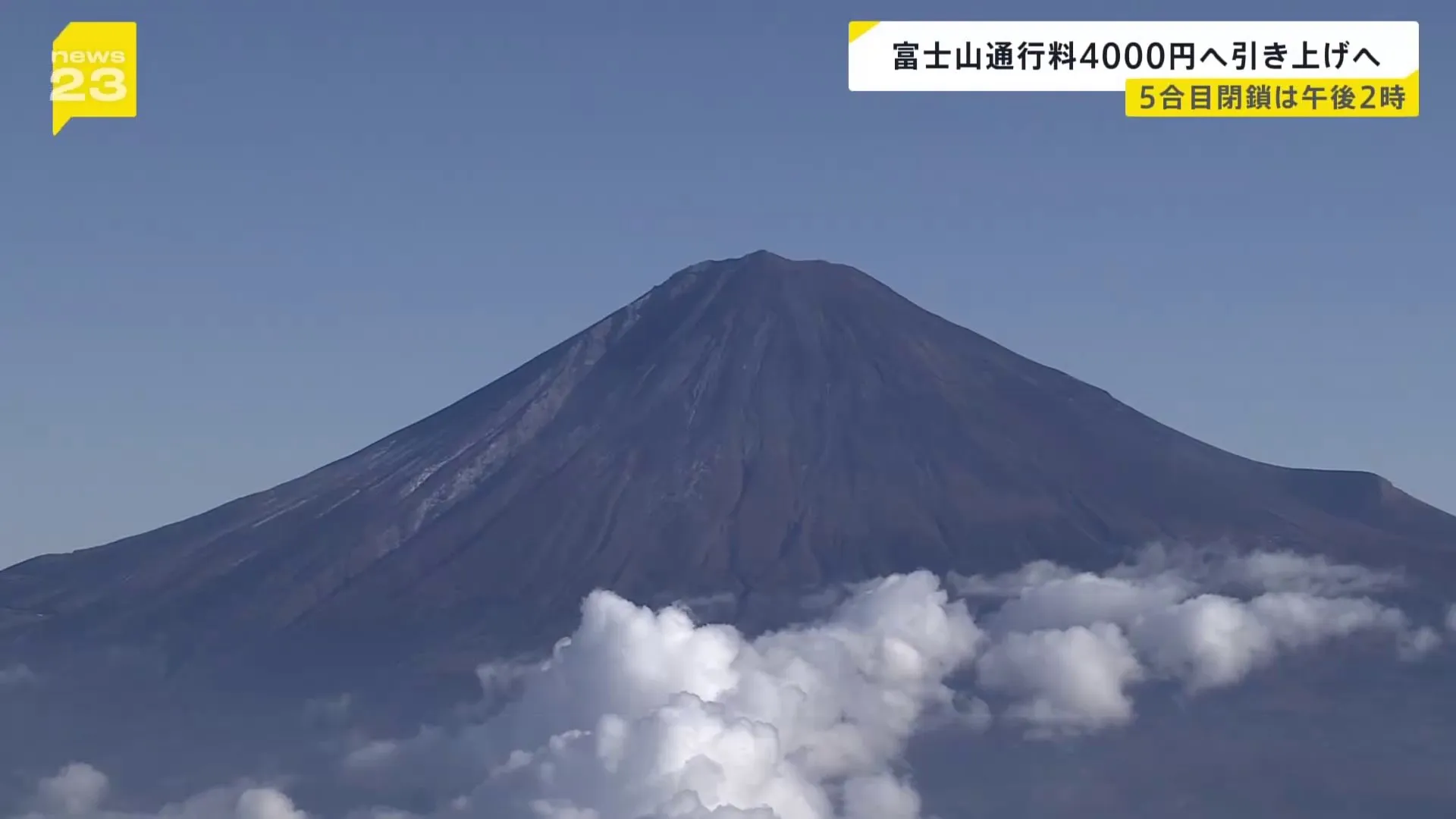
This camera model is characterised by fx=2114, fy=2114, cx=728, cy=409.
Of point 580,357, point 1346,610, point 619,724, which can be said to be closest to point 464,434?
point 580,357

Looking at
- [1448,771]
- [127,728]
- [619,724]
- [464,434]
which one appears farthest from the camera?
[464,434]

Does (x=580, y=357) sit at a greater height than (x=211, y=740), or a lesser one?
greater

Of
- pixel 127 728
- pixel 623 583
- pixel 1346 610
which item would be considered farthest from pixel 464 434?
pixel 1346 610

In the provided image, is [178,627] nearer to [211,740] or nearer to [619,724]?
[211,740]

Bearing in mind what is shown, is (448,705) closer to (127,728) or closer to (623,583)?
(623,583)

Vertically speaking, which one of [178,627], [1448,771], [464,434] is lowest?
[1448,771]

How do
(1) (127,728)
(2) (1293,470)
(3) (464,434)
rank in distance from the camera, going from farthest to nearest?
(2) (1293,470) → (3) (464,434) → (1) (127,728)

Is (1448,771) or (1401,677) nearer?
(1448,771)
